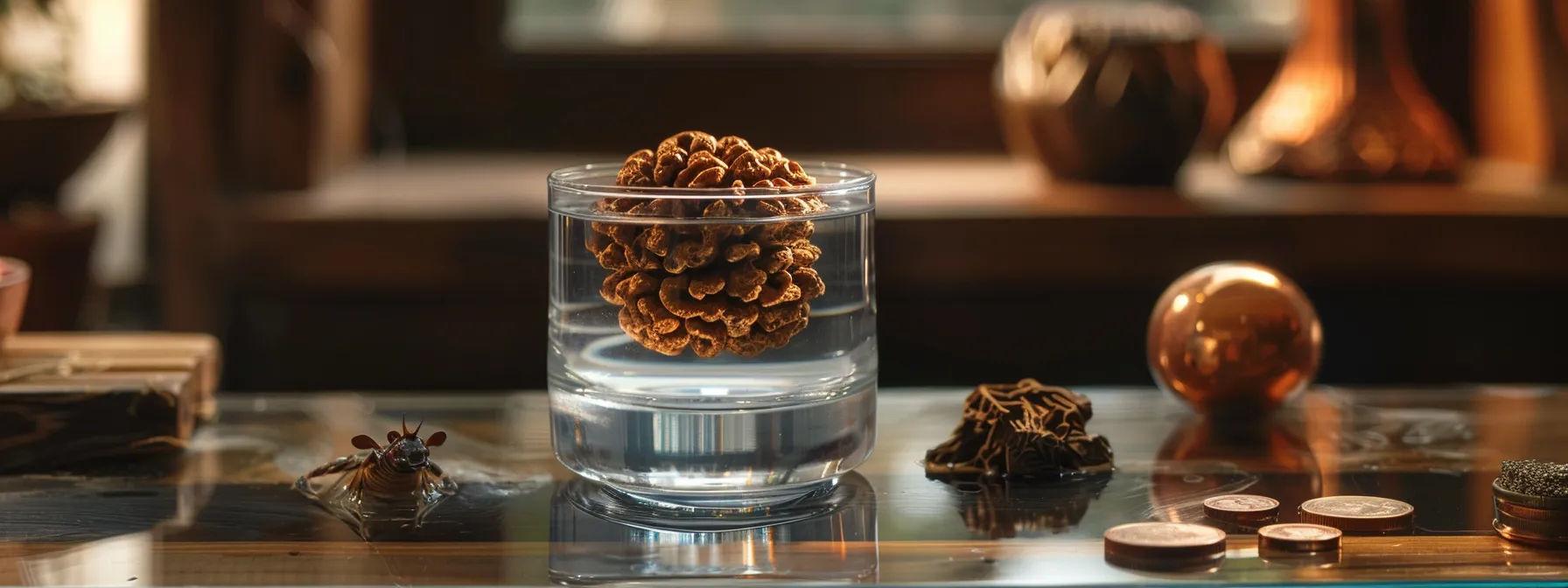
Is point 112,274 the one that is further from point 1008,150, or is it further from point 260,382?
point 1008,150

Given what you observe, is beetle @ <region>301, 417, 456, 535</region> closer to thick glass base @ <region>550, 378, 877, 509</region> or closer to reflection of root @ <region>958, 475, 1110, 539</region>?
thick glass base @ <region>550, 378, 877, 509</region>

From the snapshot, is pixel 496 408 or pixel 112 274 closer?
pixel 496 408

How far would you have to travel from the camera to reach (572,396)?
659 millimetres

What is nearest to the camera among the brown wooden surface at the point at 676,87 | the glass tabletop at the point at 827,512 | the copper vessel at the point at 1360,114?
the glass tabletop at the point at 827,512

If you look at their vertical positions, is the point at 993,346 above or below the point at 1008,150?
Answer: below

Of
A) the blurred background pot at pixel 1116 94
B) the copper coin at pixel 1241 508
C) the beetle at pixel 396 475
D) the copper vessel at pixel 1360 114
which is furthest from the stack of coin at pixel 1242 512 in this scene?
the copper vessel at pixel 1360 114

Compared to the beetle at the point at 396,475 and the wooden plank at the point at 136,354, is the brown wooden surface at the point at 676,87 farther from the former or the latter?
the beetle at the point at 396,475

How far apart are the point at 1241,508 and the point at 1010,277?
39.0 inches

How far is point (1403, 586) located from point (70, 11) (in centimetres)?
184

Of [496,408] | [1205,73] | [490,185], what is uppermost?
[1205,73]

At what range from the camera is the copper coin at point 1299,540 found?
59cm

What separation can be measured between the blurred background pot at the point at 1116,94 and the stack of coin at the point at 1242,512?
1082mm

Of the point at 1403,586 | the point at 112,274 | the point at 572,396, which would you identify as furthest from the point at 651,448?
the point at 112,274

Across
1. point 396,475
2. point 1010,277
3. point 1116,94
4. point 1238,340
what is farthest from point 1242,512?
point 1116,94
